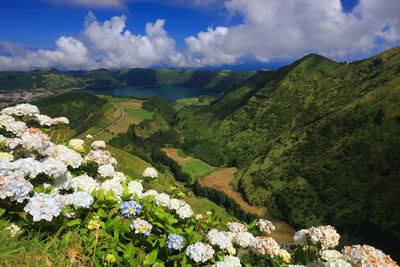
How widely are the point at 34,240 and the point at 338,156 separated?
584 ft

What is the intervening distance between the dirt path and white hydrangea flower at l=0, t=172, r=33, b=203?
530 ft

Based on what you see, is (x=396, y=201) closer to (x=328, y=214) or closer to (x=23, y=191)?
(x=328, y=214)

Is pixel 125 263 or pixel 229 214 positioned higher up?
pixel 125 263

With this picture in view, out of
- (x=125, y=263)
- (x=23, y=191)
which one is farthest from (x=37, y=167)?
(x=125, y=263)

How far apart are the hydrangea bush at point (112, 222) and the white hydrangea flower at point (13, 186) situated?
1cm

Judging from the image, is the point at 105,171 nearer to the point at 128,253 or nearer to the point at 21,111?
the point at 128,253

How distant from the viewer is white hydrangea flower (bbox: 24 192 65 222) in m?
3.91

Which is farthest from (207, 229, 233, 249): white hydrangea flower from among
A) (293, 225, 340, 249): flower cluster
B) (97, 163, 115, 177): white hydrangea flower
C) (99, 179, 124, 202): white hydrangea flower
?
(97, 163, 115, 177): white hydrangea flower

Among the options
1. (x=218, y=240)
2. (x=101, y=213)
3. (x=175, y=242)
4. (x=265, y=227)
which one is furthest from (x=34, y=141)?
(x=265, y=227)

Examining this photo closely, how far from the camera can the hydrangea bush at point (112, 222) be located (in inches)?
169

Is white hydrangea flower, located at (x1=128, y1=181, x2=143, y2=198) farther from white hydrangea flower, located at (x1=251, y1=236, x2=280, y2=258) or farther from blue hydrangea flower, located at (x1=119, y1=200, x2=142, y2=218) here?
white hydrangea flower, located at (x1=251, y1=236, x2=280, y2=258)

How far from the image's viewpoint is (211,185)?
6983 inches

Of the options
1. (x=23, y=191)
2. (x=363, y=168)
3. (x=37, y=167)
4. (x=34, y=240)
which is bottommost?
(x=363, y=168)

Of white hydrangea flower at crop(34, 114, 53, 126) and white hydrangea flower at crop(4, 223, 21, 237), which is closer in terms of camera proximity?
white hydrangea flower at crop(4, 223, 21, 237)
